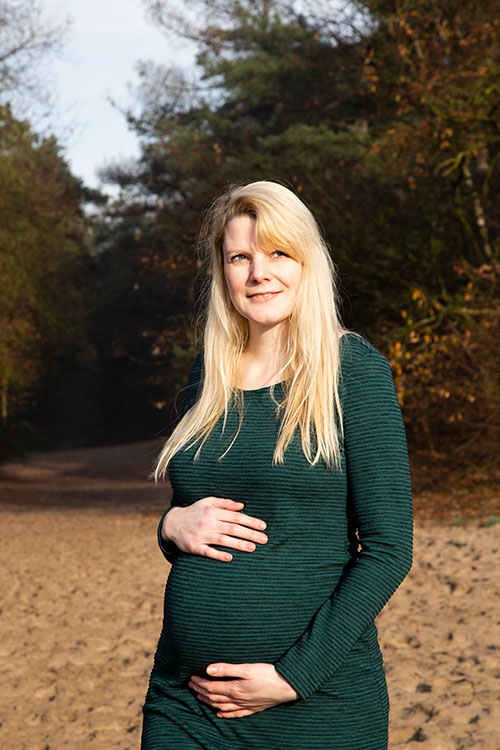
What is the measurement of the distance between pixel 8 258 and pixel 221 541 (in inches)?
565

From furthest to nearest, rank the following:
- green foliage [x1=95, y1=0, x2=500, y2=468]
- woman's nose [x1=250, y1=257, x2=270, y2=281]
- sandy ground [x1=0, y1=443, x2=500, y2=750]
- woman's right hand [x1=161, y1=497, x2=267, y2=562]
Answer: green foliage [x1=95, y1=0, x2=500, y2=468], sandy ground [x1=0, y1=443, x2=500, y2=750], woman's nose [x1=250, y1=257, x2=270, y2=281], woman's right hand [x1=161, y1=497, x2=267, y2=562]

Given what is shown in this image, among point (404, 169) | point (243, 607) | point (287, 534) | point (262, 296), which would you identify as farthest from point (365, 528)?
point (404, 169)

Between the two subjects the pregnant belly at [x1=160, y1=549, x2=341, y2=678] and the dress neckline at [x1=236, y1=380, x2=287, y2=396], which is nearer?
Result: the pregnant belly at [x1=160, y1=549, x2=341, y2=678]

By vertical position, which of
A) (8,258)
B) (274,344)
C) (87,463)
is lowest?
(87,463)

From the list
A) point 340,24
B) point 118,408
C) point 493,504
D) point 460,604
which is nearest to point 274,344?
point 460,604

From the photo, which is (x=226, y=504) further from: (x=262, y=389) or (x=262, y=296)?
(x=262, y=296)

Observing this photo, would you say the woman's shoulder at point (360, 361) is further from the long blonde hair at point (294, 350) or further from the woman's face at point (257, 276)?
the woman's face at point (257, 276)

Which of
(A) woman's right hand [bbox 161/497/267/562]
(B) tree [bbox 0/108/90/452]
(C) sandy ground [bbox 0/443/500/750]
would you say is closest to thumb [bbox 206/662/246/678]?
(A) woman's right hand [bbox 161/497/267/562]

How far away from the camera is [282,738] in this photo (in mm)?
1578

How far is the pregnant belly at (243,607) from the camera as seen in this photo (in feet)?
5.22

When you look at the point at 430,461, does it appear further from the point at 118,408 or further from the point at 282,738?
the point at 118,408

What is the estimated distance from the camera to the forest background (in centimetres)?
996

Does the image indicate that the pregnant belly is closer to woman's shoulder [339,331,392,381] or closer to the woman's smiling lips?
woman's shoulder [339,331,392,381]

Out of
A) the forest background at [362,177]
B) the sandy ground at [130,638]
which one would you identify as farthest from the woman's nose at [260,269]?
the forest background at [362,177]
